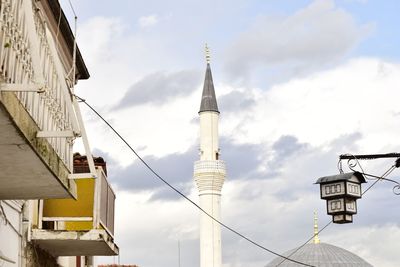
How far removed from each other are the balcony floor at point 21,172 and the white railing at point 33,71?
0.24 m

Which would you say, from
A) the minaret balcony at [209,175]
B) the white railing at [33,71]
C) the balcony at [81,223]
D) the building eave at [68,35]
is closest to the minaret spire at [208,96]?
the minaret balcony at [209,175]

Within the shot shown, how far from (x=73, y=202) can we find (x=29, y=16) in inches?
199

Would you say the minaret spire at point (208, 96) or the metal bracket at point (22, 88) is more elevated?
the minaret spire at point (208, 96)

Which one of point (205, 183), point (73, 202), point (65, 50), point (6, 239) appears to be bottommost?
point (6, 239)

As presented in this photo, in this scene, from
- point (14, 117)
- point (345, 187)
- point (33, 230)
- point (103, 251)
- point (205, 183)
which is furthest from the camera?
point (205, 183)

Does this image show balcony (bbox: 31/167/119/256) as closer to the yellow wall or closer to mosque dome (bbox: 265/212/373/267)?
the yellow wall

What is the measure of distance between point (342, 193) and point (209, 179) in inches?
1659

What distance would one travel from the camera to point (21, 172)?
7.20m

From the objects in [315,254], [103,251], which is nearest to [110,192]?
[103,251]

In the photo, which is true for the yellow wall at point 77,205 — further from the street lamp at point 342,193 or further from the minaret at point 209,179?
the minaret at point 209,179

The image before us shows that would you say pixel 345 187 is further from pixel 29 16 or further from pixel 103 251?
pixel 29 16

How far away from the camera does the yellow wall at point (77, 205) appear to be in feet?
35.9

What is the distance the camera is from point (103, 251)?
11.7 m

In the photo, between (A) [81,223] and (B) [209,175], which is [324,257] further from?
(A) [81,223]
